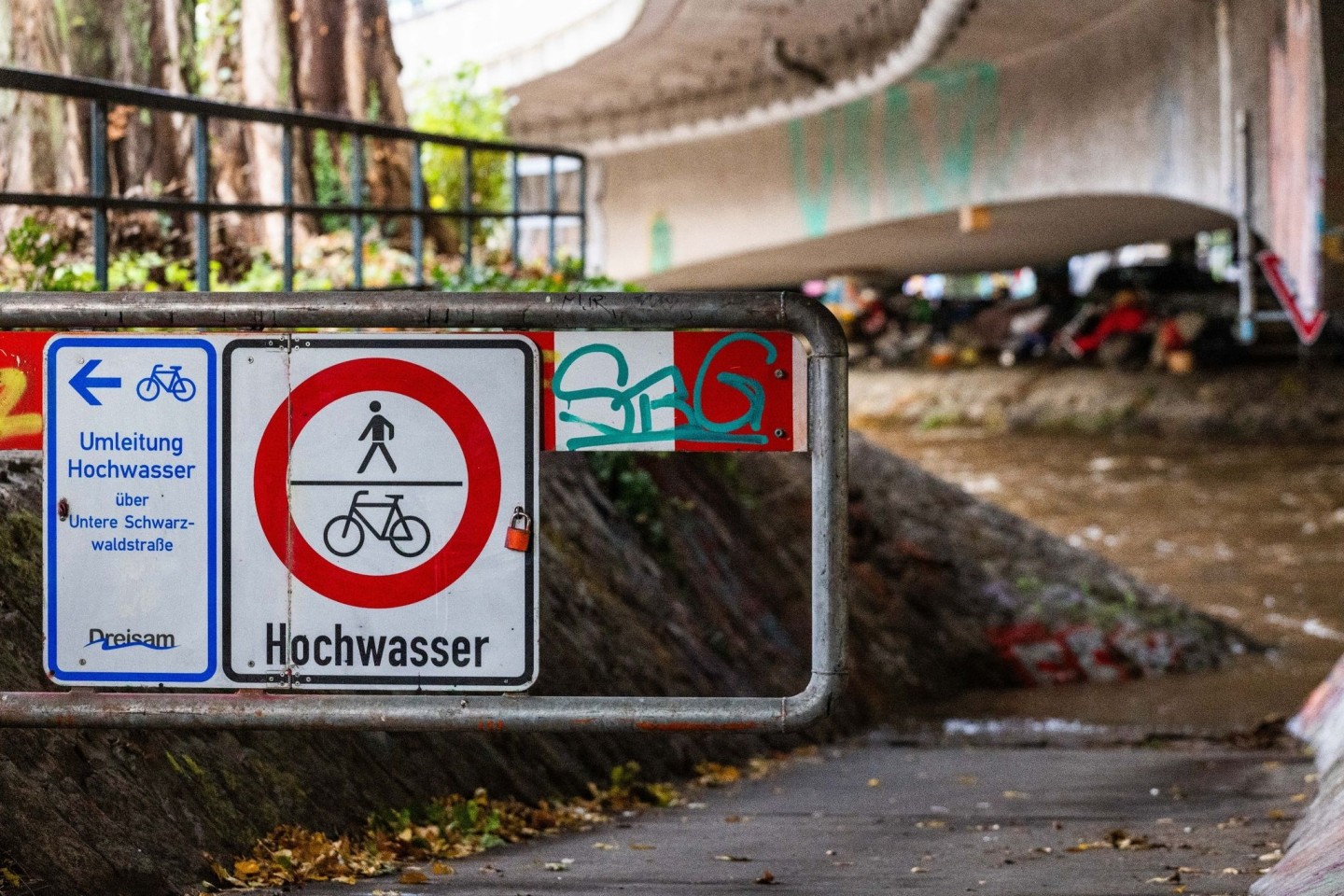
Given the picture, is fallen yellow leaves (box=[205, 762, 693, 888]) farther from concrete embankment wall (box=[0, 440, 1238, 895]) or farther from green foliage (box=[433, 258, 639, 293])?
green foliage (box=[433, 258, 639, 293])

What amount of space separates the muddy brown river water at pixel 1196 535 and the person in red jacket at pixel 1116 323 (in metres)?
3.49

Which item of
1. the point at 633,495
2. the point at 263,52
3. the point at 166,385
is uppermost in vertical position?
the point at 263,52

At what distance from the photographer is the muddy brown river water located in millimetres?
12305

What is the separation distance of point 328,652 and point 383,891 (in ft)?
3.25

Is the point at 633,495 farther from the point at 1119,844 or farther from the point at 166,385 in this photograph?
the point at 166,385

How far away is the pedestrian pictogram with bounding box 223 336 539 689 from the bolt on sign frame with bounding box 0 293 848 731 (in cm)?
6

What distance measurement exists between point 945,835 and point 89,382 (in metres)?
3.33

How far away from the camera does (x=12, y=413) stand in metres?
3.63

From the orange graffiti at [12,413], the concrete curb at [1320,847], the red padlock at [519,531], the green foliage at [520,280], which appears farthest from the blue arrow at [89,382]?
the green foliage at [520,280]

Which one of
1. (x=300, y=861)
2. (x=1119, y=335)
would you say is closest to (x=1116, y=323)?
(x=1119, y=335)

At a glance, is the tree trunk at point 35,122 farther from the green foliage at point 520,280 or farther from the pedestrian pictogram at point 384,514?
the pedestrian pictogram at point 384,514

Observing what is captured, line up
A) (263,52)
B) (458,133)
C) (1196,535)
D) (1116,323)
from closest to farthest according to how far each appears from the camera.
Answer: (263,52) → (458,133) → (1196,535) → (1116,323)

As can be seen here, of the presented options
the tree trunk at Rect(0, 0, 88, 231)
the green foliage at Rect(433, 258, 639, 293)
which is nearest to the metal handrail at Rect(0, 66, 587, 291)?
the green foliage at Rect(433, 258, 639, 293)

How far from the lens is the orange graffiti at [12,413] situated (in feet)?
11.9
